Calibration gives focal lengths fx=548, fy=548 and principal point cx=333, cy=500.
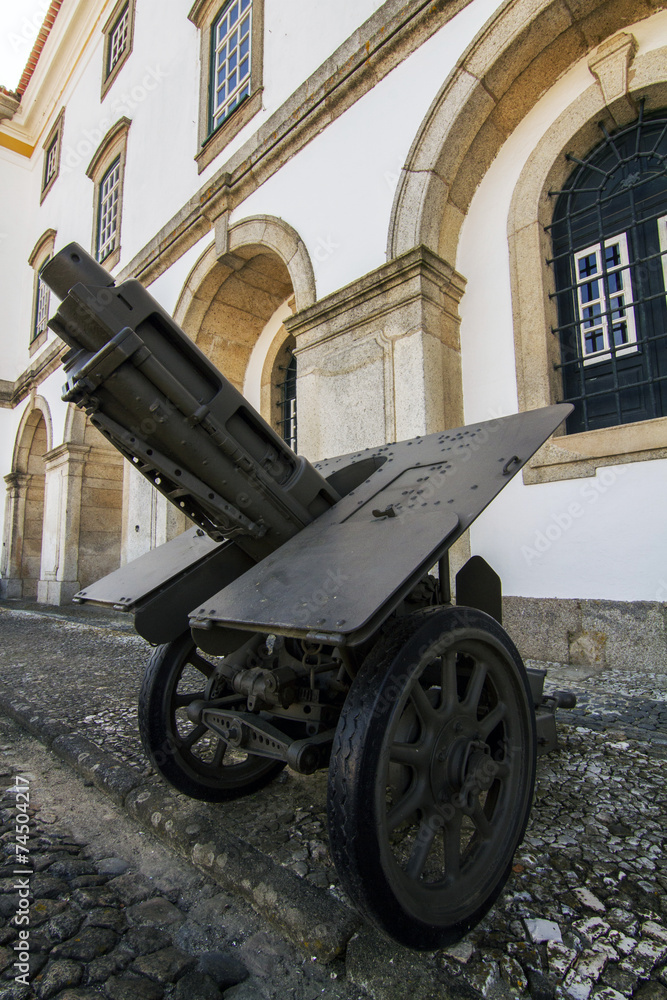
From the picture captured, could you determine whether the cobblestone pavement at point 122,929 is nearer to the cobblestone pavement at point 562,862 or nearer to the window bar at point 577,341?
the cobblestone pavement at point 562,862

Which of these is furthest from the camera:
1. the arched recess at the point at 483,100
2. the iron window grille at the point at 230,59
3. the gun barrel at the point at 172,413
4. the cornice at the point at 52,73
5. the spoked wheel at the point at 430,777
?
the cornice at the point at 52,73

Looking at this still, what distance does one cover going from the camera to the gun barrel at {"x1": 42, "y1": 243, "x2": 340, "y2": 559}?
158cm

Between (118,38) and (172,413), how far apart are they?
13.8 m

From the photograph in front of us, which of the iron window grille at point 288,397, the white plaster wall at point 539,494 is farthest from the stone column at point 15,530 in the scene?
the white plaster wall at point 539,494

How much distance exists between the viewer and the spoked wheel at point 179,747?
197cm

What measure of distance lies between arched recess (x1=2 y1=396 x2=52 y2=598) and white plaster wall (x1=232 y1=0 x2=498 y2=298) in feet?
36.3

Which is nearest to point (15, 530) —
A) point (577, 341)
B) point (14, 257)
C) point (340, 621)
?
point (14, 257)

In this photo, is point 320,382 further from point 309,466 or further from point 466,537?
point 309,466

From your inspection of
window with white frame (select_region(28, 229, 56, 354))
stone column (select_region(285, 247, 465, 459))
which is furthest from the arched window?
window with white frame (select_region(28, 229, 56, 354))

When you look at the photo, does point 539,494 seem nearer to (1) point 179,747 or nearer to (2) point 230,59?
(1) point 179,747

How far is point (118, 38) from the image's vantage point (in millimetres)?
11219

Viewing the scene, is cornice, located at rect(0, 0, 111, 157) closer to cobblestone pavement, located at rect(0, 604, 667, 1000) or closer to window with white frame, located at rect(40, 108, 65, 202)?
window with white frame, located at rect(40, 108, 65, 202)

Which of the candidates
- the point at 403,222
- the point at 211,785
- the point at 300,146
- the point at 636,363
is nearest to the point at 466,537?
the point at 636,363

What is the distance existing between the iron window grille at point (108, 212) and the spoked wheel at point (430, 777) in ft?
35.9
